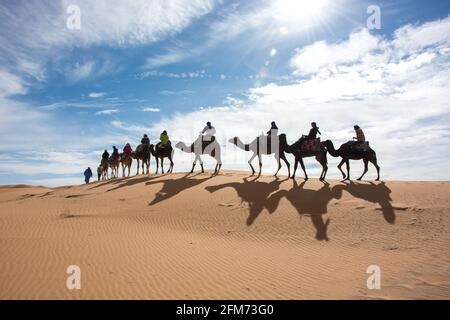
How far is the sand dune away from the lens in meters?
7.13

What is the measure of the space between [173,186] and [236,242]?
349 inches

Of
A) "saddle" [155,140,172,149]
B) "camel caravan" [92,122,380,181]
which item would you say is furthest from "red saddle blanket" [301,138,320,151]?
"saddle" [155,140,172,149]

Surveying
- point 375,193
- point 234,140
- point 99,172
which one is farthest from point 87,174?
point 375,193

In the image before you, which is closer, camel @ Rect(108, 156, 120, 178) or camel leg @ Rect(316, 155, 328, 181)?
camel leg @ Rect(316, 155, 328, 181)

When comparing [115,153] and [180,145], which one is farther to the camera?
[115,153]

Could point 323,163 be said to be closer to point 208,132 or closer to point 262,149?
point 262,149

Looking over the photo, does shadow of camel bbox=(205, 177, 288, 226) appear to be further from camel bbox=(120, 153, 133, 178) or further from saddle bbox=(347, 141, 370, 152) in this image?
camel bbox=(120, 153, 133, 178)

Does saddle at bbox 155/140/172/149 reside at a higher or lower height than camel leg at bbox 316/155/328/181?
higher

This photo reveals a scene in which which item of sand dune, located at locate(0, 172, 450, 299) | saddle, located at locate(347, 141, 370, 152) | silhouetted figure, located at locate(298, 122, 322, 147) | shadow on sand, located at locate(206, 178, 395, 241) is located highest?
silhouetted figure, located at locate(298, 122, 322, 147)

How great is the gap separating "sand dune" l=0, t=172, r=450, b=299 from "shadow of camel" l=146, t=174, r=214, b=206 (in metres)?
0.11

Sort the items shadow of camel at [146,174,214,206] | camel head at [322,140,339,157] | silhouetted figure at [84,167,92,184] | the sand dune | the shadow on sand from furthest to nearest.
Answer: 1. silhouetted figure at [84,167,92,184]
2. camel head at [322,140,339,157]
3. shadow of camel at [146,174,214,206]
4. the shadow on sand
5. the sand dune

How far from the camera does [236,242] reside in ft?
38.3

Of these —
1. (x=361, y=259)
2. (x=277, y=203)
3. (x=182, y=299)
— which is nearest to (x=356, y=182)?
(x=277, y=203)
